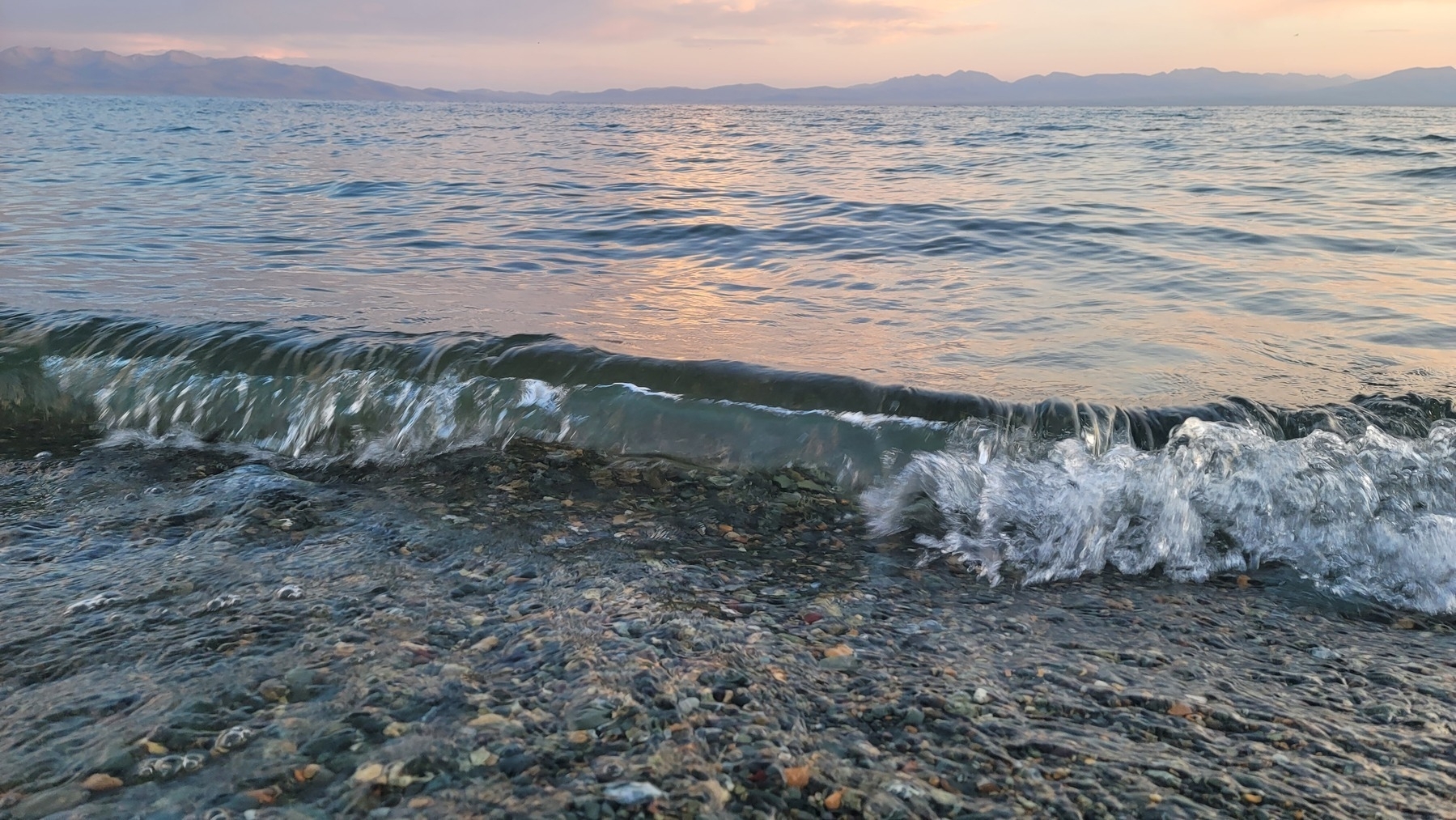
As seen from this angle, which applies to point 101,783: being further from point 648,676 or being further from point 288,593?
point 648,676

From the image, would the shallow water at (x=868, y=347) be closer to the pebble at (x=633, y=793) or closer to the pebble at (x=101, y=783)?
the pebble at (x=633, y=793)

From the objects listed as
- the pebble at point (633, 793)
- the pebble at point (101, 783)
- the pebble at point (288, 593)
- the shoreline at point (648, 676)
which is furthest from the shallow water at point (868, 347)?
the pebble at point (101, 783)

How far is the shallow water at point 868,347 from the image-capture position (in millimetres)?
3887

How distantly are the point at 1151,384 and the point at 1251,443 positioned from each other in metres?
1.26

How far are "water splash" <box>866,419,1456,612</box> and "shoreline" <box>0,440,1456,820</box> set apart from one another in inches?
6.8

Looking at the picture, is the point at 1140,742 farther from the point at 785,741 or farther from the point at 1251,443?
the point at 1251,443

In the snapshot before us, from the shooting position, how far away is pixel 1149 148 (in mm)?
24000

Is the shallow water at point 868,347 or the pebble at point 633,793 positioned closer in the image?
the pebble at point 633,793

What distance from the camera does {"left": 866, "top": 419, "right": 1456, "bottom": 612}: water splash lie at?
343 cm

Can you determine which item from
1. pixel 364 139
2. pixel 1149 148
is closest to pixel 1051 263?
pixel 1149 148

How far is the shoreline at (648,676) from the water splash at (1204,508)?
0.57 ft

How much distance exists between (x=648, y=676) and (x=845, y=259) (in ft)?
25.7

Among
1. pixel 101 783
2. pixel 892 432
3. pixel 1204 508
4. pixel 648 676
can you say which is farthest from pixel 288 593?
pixel 1204 508

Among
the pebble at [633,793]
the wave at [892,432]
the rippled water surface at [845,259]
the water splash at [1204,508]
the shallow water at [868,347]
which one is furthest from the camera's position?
the rippled water surface at [845,259]
